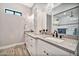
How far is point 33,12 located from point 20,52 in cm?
87

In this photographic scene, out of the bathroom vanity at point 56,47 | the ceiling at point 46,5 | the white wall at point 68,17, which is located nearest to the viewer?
the bathroom vanity at point 56,47

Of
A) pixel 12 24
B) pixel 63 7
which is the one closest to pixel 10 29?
pixel 12 24

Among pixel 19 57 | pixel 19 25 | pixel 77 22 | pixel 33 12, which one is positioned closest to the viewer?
pixel 77 22

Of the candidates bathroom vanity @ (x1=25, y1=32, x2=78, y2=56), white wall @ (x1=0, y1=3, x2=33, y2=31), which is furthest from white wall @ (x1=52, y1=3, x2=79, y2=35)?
white wall @ (x1=0, y1=3, x2=33, y2=31)

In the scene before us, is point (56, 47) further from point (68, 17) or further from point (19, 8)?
point (19, 8)

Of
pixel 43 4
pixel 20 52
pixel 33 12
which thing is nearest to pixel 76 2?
pixel 43 4

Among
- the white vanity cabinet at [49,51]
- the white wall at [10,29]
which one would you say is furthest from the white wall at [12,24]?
the white vanity cabinet at [49,51]

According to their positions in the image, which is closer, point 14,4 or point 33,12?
point 14,4

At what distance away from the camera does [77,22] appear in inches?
55.7

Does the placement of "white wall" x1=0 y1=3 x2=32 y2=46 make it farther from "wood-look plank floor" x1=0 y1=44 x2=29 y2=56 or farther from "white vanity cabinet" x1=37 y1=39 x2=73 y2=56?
"white vanity cabinet" x1=37 y1=39 x2=73 y2=56

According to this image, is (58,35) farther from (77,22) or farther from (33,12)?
(33,12)

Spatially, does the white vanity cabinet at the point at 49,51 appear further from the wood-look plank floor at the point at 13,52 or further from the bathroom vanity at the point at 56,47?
the wood-look plank floor at the point at 13,52

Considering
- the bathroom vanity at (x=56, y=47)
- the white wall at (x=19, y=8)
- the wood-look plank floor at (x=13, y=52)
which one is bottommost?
the wood-look plank floor at (x=13, y=52)

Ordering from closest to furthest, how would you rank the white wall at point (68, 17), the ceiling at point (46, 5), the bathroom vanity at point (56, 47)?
1. the bathroom vanity at point (56, 47)
2. the white wall at point (68, 17)
3. the ceiling at point (46, 5)
